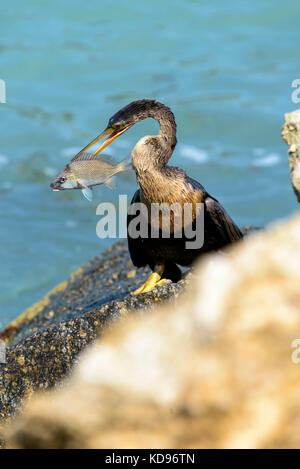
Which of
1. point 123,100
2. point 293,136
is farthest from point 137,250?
point 123,100

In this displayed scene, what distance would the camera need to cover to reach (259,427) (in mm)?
1528

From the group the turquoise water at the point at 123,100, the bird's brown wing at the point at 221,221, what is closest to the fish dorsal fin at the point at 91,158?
the bird's brown wing at the point at 221,221

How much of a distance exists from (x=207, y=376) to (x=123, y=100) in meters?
10.2

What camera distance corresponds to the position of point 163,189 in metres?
3.66

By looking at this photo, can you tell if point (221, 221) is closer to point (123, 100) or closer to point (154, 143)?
point (154, 143)

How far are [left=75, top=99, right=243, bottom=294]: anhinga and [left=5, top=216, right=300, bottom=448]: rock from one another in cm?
204

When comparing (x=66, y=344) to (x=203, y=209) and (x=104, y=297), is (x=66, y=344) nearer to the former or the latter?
(x=203, y=209)

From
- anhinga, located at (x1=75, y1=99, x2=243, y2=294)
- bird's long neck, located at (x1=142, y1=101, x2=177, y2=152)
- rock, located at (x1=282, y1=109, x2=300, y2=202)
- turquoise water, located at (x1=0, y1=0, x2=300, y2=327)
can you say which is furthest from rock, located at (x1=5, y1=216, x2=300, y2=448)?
turquoise water, located at (x1=0, y1=0, x2=300, y2=327)

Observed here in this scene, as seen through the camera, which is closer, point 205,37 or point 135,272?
point 135,272

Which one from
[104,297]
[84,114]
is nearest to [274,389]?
[104,297]

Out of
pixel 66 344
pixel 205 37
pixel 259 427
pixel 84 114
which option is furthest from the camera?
pixel 205 37

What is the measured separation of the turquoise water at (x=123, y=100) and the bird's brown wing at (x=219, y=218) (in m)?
3.38

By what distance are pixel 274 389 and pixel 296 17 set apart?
517 inches

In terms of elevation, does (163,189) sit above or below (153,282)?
above
